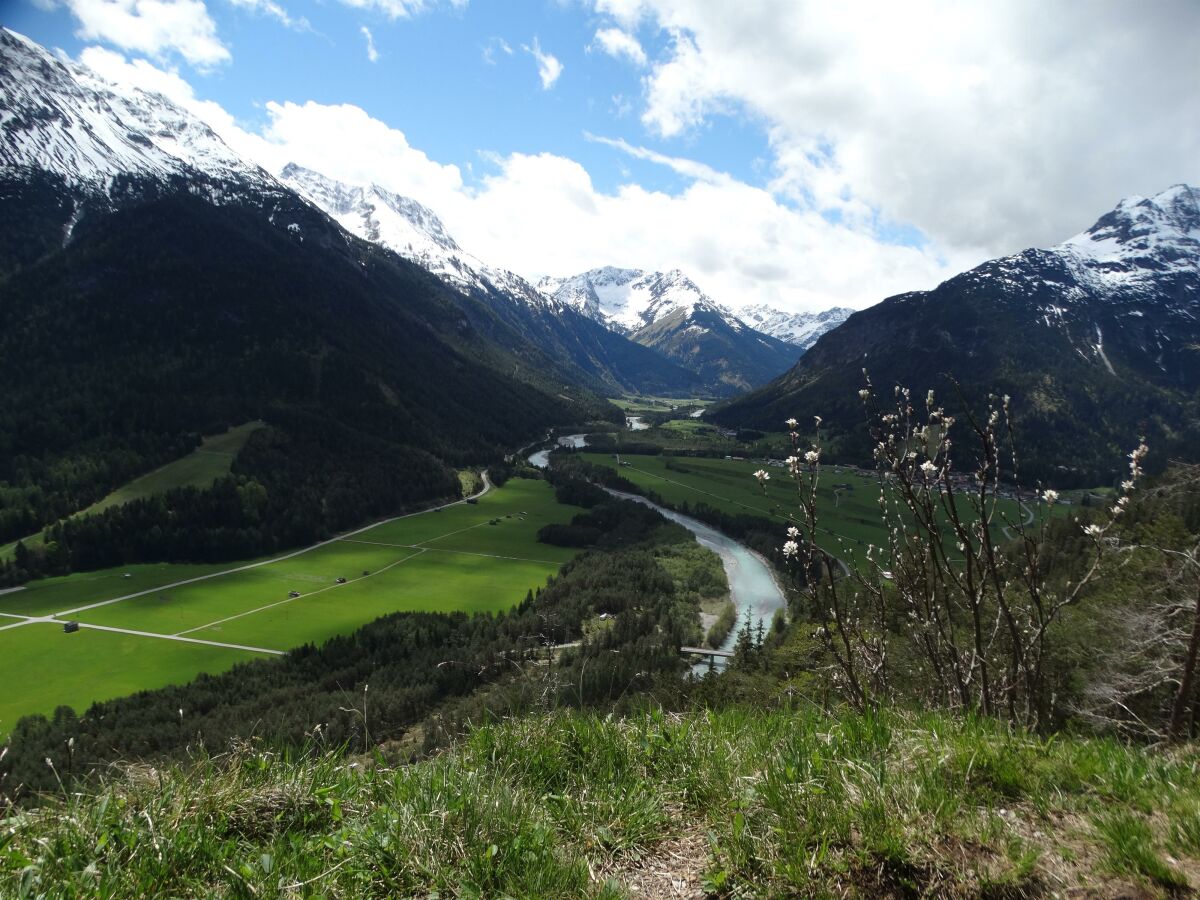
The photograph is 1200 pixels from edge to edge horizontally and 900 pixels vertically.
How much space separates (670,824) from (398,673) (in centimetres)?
6008

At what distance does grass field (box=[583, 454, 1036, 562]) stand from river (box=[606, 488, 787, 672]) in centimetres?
922

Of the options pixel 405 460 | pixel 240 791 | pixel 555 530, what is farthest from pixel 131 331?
pixel 240 791

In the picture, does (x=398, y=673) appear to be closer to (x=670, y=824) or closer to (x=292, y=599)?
(x=292, y=599)

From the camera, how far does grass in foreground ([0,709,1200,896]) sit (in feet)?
9.48

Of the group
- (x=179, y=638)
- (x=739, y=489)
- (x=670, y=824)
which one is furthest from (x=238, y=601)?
(x=739, y=489)

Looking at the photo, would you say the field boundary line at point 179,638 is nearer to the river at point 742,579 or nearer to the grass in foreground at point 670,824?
the river at point 742,579

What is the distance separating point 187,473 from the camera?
12988 centimetres

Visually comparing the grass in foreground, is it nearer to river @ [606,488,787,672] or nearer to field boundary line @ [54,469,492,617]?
river @ [606,488,787,672]

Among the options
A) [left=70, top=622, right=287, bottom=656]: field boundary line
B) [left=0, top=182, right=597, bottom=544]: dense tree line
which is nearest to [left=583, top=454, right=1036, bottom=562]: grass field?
[left=0, top=182, right=597, bottom=544]: dense tree line

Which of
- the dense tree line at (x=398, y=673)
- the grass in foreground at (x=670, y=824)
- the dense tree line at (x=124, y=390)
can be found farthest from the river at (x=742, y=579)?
the dense tree line at (x=124, y=390)

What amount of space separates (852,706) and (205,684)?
64625mm

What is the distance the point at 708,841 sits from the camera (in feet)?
11.1

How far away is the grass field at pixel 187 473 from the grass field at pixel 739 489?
96.6 metres

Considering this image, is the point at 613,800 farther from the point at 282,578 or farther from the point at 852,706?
the point at 282,578
